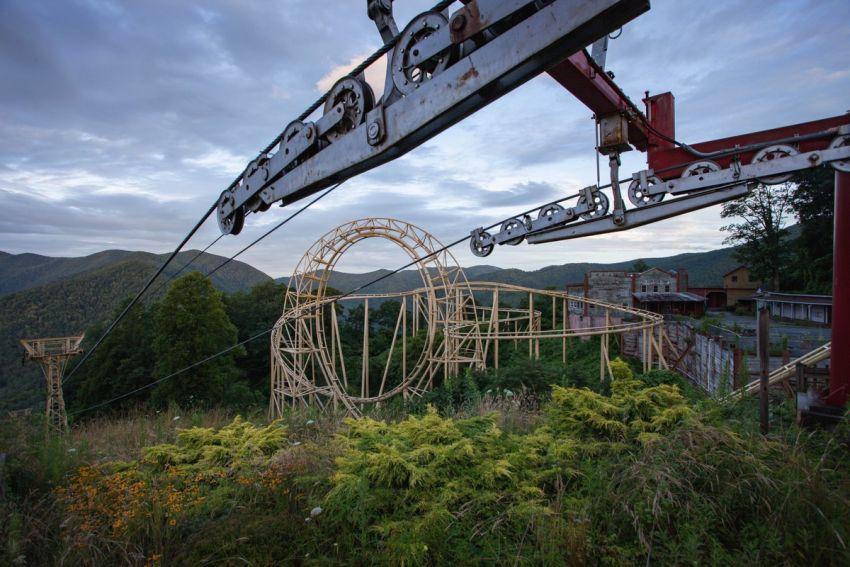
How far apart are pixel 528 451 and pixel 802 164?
3825 millimetres

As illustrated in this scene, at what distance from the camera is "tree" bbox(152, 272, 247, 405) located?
17438mm

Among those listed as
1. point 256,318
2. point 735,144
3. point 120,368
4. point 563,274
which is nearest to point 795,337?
point 735,144

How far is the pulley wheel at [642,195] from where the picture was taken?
4.71m

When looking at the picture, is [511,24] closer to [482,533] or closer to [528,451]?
[482,533]

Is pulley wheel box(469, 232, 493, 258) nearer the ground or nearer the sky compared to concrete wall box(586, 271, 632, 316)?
nearer the sky

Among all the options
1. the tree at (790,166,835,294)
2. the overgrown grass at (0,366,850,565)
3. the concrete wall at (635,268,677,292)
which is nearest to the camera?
the overgrown grass at (0,366,850,565)

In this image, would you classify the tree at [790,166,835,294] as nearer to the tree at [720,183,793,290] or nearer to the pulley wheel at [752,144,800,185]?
the tree at [720,183,793,290]

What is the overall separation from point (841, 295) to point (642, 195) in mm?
1989

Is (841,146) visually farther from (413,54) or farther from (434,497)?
(434,497)

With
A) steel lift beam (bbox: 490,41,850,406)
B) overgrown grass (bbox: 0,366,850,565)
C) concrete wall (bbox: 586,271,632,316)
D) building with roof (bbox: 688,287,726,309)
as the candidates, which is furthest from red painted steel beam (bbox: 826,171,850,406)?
building with roof (bbox: 688,287,726,309)

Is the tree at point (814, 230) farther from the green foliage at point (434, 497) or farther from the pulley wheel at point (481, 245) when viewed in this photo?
the green foliage at point (434, 497)

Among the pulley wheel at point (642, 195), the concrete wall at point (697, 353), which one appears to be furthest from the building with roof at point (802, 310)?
the pulley wheel at point (642, 195)

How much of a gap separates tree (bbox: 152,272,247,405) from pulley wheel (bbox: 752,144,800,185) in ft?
59.6

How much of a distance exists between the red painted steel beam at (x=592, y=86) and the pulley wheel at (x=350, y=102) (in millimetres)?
2061
